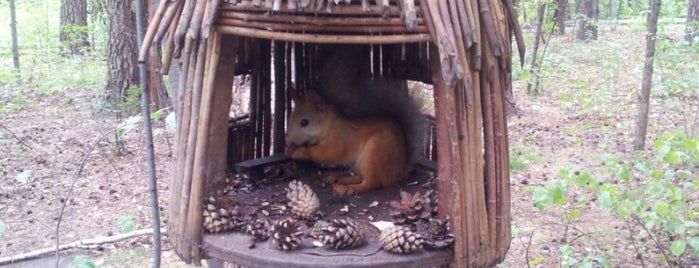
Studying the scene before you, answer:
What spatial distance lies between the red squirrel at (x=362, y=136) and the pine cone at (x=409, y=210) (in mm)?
277

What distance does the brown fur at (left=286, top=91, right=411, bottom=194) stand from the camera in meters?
2.46

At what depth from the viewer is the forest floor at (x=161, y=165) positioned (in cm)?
396

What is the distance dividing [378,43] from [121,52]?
5096 mm

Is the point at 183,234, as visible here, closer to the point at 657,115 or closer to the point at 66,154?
the point at 66,154

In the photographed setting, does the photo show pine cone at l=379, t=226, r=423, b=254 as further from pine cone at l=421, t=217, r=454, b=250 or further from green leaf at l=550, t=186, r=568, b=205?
green leaf at l=550, t=186, r=568, b=205

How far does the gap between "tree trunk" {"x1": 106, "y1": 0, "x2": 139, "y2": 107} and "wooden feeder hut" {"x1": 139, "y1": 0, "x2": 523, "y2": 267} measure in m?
4.20

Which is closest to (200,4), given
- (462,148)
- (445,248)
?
(462,148)

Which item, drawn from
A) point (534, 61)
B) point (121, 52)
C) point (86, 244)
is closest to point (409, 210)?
point (86, 244)

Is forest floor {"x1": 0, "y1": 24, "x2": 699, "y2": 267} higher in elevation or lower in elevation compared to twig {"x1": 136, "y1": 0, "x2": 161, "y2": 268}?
lower

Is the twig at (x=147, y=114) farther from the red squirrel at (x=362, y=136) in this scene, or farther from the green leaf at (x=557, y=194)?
the green leaf at (x=557, y=194)

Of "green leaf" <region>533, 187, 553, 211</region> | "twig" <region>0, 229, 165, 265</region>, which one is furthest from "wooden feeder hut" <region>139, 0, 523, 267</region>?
"twig" <region>0, 229, 165, 265</region>

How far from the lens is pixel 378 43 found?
1816mm

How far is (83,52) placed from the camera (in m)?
10.3

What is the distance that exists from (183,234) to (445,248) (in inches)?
30.0
